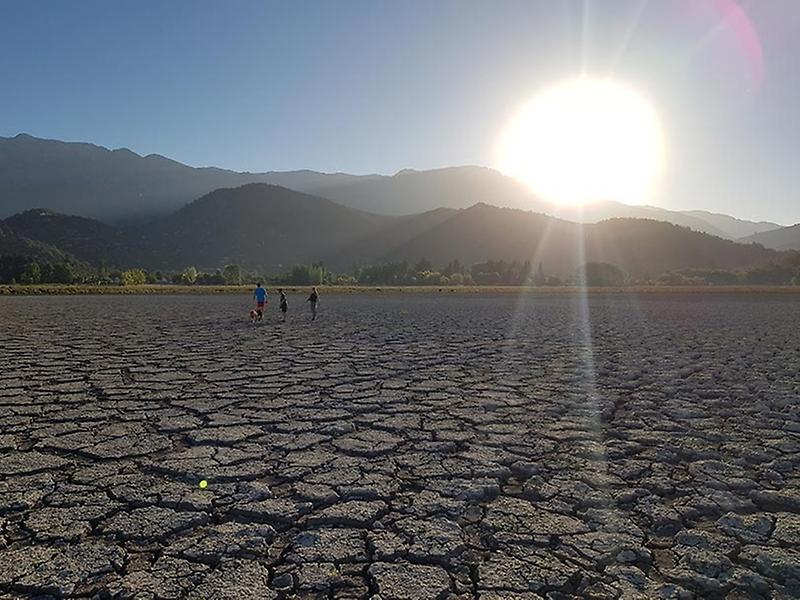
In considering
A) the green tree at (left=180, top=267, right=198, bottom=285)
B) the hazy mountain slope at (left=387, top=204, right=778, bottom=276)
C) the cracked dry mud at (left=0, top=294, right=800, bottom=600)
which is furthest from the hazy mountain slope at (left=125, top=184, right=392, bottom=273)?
the cracked dry mud at (left=0, top=294, right=800, bottom=600)

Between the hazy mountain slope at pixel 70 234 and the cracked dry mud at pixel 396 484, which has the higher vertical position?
the hazy mountain slope at pixel 70 234

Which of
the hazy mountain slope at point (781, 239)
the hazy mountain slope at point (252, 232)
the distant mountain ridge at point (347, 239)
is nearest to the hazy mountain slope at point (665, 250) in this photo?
the distant mountain ridge at point (347, 239)

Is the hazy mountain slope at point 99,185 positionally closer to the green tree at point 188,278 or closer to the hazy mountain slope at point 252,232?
the hazy mountain slope at point 252,232

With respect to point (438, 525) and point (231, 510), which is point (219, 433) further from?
point (438, 525)

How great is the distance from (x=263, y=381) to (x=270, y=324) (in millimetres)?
9686

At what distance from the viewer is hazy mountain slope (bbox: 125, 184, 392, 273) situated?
10169 centimetres

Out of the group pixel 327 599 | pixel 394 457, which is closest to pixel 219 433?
pixel 394 457

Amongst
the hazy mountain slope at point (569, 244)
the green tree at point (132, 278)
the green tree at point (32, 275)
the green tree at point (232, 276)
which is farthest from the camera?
the hazy mountain slope at point (569, 244)

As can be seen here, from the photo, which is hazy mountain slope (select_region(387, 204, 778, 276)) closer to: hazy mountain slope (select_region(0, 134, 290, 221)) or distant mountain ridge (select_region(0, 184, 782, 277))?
distant mountain ridge (select_region(0, 184, 782, 277))

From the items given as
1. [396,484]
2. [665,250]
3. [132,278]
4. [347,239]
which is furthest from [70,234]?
[396,484]

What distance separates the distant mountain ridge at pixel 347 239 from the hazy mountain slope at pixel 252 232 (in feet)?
0.66

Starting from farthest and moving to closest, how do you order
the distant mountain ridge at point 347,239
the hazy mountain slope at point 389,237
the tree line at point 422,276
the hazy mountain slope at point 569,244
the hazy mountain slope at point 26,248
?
the hazy mountain slope at point 389,237 < the distant mountain ridge at point 347,239 < the hazy mountain slope at point 569,244 < the hazy mountain slope at point 26,248 < the tree line at point 422,276

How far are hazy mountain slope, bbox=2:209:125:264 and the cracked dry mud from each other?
95854mm

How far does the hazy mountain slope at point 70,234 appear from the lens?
3530 inches
